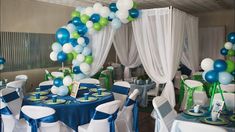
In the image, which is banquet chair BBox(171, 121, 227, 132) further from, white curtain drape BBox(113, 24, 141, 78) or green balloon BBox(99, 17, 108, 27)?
white curtain drape BBox(113, 24, 141, 78)

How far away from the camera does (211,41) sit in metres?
9.11

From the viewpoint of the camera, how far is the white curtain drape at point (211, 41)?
883 centimetres

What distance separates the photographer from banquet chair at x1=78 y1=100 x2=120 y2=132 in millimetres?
2953

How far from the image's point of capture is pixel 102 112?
297cm

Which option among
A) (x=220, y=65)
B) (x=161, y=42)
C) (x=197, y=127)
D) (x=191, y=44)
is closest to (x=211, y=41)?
(x=191, y=44)

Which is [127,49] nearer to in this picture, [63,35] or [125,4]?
[125,4]

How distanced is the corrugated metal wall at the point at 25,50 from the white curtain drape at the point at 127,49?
205 cm

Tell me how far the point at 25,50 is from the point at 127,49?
2.85m

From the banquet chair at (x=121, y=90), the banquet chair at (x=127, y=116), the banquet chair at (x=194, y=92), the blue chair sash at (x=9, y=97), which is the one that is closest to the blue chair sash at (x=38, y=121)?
the blue chair sash at (x=9, y=97)

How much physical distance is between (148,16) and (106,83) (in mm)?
2941

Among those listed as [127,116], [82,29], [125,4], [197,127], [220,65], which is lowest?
[127,116]

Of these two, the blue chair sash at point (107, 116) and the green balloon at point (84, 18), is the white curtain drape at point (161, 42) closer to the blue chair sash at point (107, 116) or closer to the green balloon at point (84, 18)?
the green balloon at point (84, 18)

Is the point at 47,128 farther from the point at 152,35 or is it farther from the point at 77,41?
the point at 152,35

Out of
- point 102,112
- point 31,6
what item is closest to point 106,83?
point 31,6
